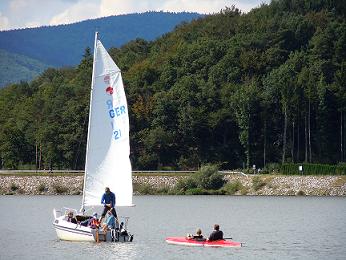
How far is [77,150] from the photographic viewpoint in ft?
471

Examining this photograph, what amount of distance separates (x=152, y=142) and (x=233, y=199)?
3644 centimetres

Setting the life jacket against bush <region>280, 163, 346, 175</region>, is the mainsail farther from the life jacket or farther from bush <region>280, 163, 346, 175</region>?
bush <region>280, 163, 346, 175</region>

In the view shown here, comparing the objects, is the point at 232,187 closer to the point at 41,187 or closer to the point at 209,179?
the point at 209,179

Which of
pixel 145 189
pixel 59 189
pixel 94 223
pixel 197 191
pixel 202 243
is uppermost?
pixel 145 189

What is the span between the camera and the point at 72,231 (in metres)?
55.8

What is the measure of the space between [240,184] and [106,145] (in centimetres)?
6603

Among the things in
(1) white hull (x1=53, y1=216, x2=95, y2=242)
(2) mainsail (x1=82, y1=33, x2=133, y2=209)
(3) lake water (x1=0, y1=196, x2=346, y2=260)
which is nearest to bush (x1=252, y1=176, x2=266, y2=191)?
(3) lake water (x1=0, y1=196, x2=346, y2=260)

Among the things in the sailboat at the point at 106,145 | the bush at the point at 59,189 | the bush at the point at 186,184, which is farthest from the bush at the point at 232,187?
the sailboat at the point at 106,145

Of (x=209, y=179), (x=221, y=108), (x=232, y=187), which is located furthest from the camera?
(x=221, y=108)

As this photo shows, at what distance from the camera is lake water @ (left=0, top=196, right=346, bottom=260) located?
52.7 metres

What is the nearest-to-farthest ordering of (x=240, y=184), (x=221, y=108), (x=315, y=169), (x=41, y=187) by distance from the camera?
(x=240, y=184)
(x=315, y=169)
(x=41, y=187)
(x=221, y=108)

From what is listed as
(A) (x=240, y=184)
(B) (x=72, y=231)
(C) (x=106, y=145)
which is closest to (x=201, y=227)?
(B) (x=72, y=231)

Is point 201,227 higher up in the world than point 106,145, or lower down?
lower down

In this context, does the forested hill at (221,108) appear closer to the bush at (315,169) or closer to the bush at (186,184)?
the bush at (315,169)
